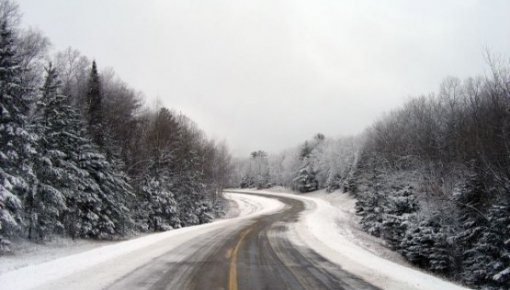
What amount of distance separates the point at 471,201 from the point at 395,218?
22.1 ft

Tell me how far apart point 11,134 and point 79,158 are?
7550 millimetres

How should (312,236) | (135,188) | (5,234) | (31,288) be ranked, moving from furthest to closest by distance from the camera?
(135,188)
(312,236)
(5,234)
(31,288)

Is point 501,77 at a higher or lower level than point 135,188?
higher

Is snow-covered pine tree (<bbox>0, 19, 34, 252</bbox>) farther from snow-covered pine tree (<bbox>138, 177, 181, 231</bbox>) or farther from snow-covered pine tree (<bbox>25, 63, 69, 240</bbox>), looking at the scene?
snow-covered pine tree (<bbox>138, 177, 181, 231</bbox>)

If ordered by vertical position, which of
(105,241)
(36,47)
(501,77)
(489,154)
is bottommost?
(105,241)

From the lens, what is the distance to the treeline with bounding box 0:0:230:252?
17.7m

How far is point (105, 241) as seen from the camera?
2503 cm

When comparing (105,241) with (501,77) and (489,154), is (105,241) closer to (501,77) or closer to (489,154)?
(489,154)

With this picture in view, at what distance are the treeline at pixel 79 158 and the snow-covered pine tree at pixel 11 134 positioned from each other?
40 mm

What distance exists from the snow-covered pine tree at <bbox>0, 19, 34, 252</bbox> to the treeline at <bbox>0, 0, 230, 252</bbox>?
0.13ft

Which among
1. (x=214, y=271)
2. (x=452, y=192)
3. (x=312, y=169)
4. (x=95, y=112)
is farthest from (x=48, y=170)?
(x=312, y=169)

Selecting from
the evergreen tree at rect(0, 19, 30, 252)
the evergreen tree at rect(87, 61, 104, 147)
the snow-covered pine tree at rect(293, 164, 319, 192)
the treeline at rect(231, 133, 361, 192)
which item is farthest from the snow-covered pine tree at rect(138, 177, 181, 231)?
the snow-covered pine tree at rect(293, 164, 319, 192)

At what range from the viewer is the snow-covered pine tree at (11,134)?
55.3 ft

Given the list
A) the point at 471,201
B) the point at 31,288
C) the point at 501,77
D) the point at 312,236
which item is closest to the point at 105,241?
the point at 312,236
